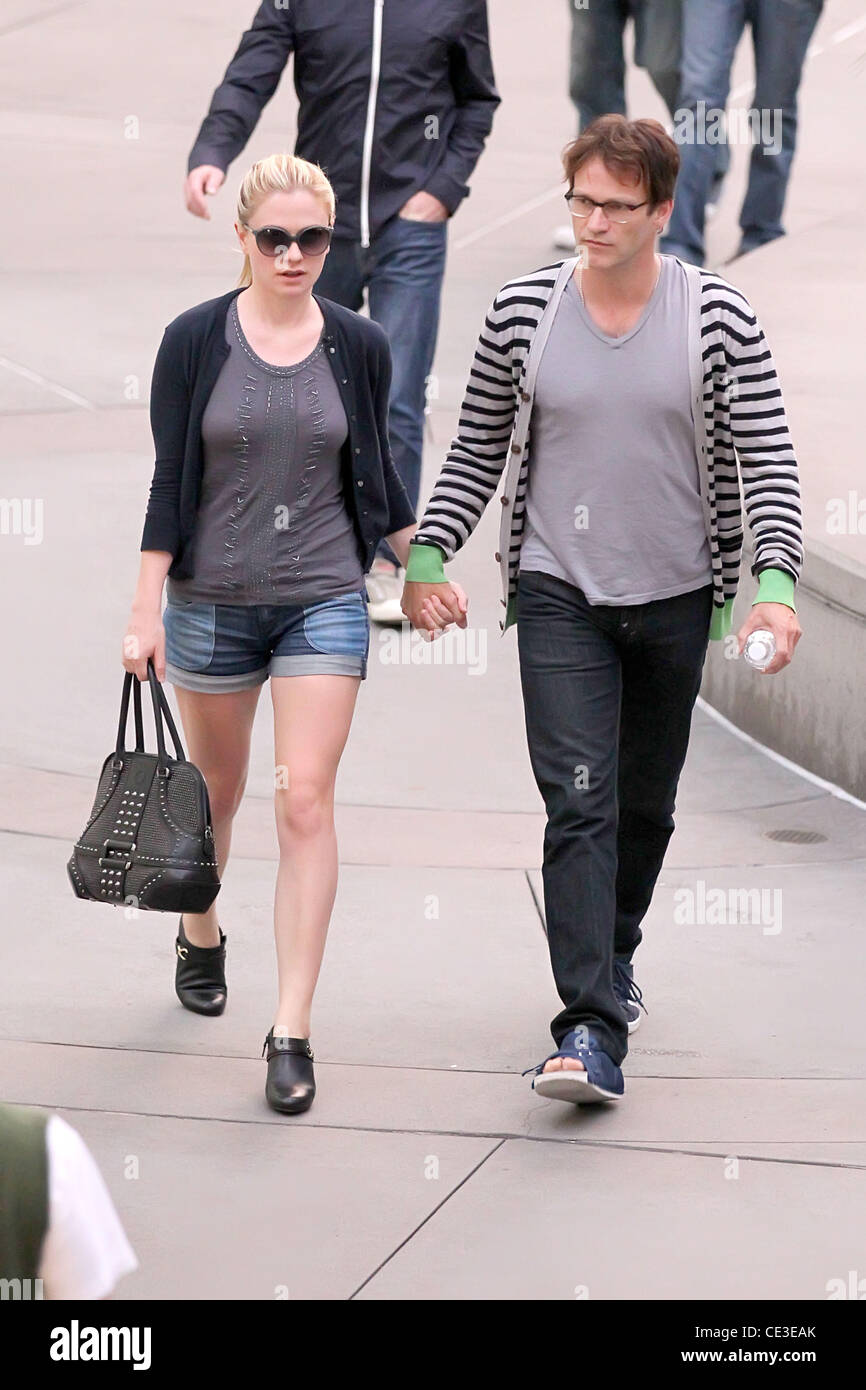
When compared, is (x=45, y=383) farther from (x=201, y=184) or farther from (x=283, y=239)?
(x=283, y=239)

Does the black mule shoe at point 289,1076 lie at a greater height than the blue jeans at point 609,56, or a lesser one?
lesser

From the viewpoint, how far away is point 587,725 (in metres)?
4.45

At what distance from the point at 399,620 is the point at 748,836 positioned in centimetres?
174

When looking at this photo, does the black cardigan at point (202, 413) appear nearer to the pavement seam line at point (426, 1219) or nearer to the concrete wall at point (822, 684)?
the pavement seam line at point (426, 1219)

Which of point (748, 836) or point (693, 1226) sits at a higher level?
A: point (748, 836)

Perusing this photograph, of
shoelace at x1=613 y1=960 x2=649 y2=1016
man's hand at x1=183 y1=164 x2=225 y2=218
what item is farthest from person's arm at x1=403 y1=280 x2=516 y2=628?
man's hand at x1=183 y1=164 x2=225 y2=218

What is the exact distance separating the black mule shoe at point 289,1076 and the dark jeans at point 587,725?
1.69 feet

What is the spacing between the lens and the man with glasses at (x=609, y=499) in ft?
14.2

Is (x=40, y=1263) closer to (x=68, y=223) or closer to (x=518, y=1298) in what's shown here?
(x=518, y=1298)

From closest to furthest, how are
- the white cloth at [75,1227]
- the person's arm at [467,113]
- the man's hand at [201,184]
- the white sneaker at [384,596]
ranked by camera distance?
the white cloth at [75,1227] → the man's hand at [201,184] → the person's arm at [467,113] → the white sneaker at [384,596]

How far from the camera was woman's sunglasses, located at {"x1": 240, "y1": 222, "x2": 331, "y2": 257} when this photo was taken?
444 centimetres

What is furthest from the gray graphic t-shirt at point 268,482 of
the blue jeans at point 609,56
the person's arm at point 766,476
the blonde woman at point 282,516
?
the blue jeans at point 609,56

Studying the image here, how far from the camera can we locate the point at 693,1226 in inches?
158

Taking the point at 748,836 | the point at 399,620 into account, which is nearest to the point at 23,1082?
the point at 748,836
